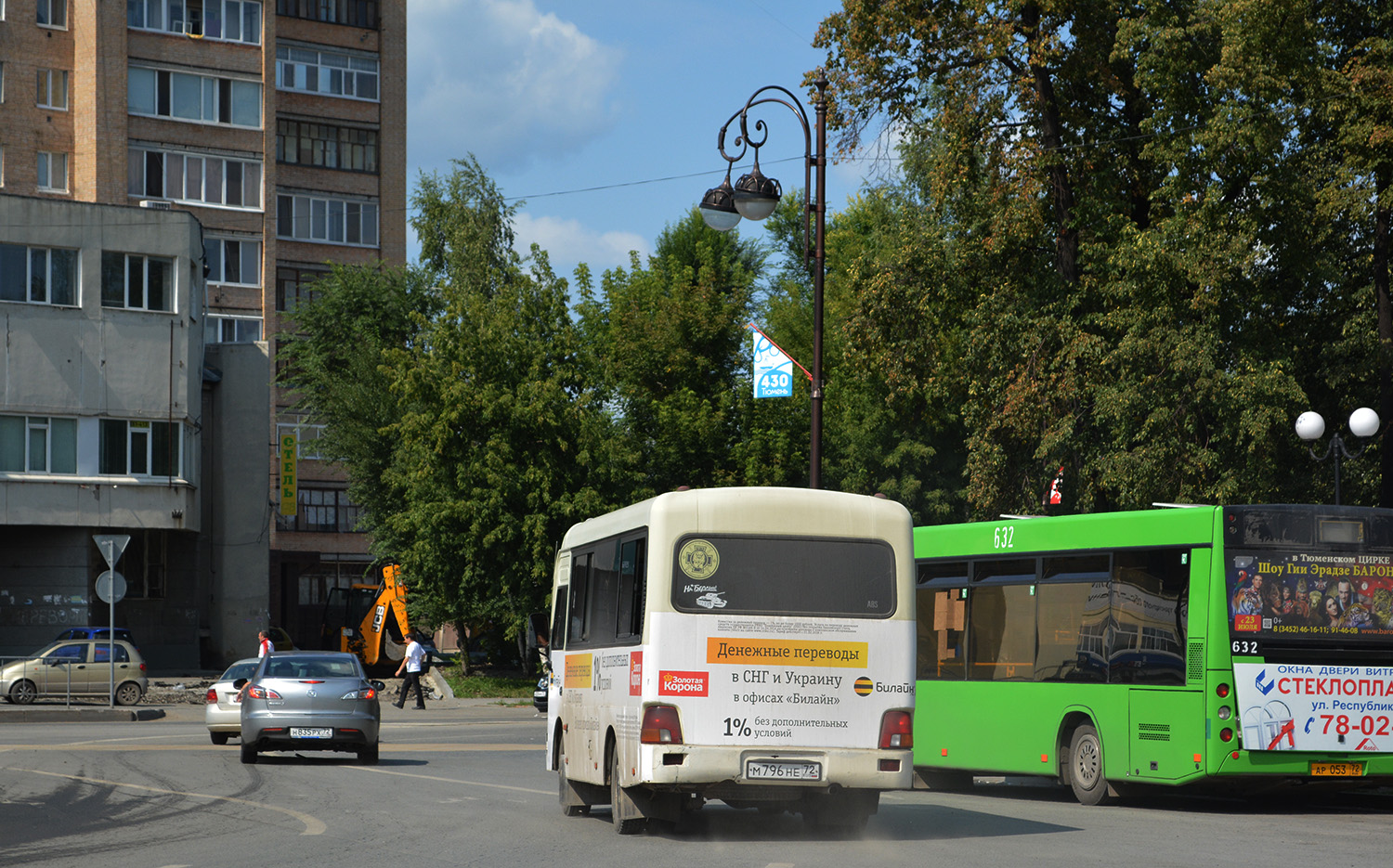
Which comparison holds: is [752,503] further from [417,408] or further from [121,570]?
[121,570]

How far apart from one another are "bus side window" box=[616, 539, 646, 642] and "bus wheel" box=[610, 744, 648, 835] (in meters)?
0.99

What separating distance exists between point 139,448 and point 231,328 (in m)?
20.5

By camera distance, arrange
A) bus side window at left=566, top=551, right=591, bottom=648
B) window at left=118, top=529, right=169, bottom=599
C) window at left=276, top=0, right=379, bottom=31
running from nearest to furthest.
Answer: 1. bus side window at left=566, top=551, right=591, bottom=648
2. window at left=118, top=529, right=169, bottom=599
3. window at left=276, top=0, right=379, bottom=31

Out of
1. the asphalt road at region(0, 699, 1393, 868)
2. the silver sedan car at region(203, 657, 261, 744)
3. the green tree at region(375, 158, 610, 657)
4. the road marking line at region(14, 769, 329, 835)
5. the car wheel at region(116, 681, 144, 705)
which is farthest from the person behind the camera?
the green tree at region(375, 158, 610, 657)

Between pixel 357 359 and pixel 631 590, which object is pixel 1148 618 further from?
pixel 357 359

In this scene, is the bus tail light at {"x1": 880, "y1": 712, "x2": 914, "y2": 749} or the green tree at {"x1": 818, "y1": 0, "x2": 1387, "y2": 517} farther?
the green tree at {"x1": 818, "y1": 0, "x2": 1387, "y2": 517}

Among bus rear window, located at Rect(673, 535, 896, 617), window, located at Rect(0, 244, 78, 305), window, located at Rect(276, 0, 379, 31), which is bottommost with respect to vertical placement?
bus rear window, located at Rect(673, 535, 896, 617)

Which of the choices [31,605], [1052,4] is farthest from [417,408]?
[1052,4]

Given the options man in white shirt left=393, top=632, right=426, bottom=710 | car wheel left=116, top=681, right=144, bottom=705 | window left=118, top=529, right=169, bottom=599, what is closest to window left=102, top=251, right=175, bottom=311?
window left=118, top=529, right=169, bottom=599

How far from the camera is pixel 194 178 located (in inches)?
2559

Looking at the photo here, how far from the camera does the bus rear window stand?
41.8ft

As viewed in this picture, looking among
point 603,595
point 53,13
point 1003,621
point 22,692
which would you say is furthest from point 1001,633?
point 53,13

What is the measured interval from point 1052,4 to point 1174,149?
11.1 ft

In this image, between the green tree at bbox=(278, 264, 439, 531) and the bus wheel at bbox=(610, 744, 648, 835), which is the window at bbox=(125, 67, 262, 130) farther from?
the bus wheel at bbox=(610, 744, 648, 835)
